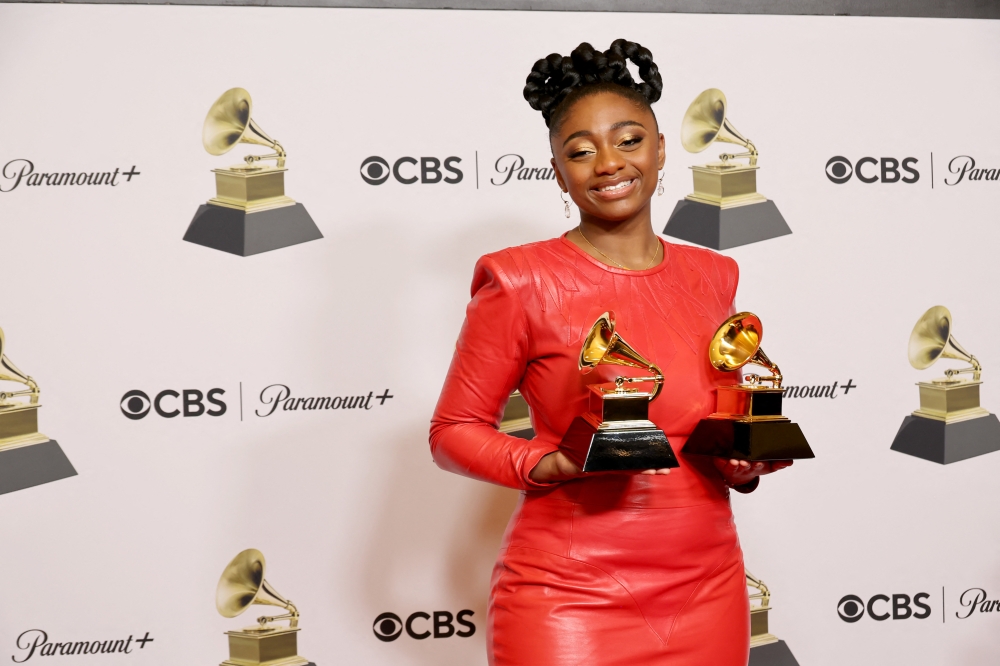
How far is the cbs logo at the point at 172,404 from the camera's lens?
2.74 meters

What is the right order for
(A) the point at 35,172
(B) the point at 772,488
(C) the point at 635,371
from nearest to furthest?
1. (C) the point at 635,371
2. (A) the point at 35,172
3. (B) the point at 772,488

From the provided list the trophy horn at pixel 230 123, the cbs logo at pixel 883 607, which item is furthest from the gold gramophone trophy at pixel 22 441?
the cbs logo at pixel 883 607

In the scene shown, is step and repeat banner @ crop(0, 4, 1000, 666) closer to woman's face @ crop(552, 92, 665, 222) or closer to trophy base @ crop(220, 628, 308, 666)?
trophy base @ crop(220, 628, 308, 666)

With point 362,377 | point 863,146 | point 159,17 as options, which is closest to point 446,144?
point 362,377

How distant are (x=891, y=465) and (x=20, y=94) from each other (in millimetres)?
2989

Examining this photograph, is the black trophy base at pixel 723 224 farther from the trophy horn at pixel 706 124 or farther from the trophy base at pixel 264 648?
the trophy base at pixel 264 648

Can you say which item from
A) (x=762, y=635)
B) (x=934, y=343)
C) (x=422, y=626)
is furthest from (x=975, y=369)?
(x=422, y=626)

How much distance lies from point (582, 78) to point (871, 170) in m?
1.65

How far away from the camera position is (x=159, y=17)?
2746 mm

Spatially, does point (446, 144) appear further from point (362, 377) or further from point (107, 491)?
point (107, 491)

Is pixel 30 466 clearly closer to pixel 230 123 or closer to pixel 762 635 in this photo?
pixel 230 123

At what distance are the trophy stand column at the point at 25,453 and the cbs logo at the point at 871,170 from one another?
2.60 metres

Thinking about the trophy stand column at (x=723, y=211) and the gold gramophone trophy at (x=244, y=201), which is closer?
the gold gramophone trophy at (x=244, y=201)

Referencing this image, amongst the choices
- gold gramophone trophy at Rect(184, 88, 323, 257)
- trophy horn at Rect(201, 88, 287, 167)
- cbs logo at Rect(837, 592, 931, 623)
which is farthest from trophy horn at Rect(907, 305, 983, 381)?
trophy horn at Rect(201, 88, 287, 167)
